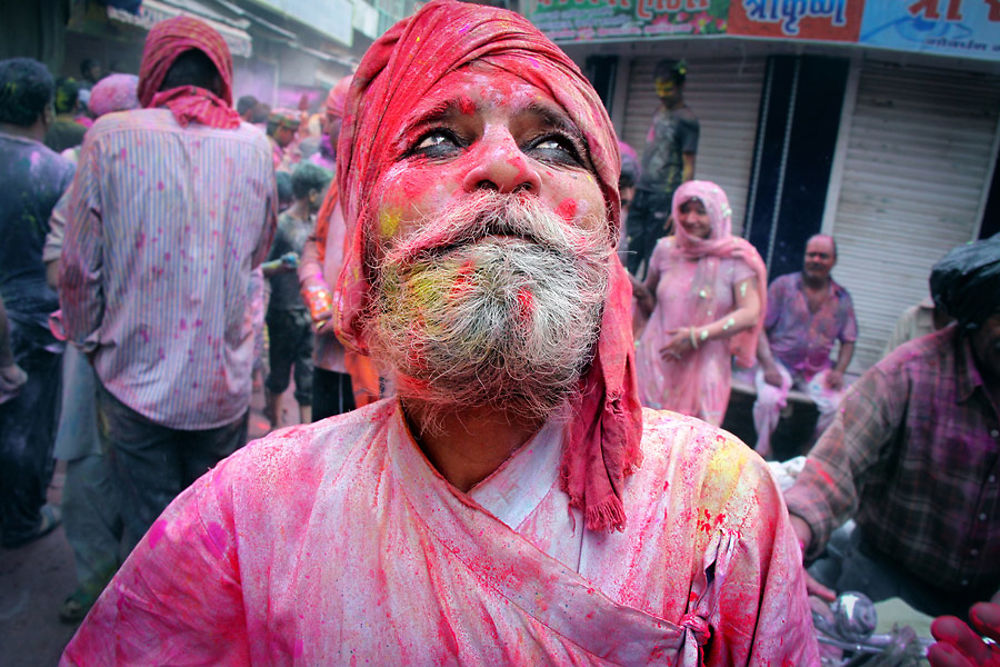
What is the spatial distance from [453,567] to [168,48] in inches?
→ 118

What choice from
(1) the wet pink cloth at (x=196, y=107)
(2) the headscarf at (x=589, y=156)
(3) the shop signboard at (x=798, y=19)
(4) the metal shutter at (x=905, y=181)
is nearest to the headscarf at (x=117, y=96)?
(1) the wet pink cloth at (x=196, y=107)

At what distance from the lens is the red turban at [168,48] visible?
10.2 feet

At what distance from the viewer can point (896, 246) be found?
8328mm

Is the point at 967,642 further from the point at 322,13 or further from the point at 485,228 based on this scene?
the point at 322,13

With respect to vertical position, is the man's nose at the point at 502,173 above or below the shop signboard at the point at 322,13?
below

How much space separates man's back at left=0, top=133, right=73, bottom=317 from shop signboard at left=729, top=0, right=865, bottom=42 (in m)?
7.03

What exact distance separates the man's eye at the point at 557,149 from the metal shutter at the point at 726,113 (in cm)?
840

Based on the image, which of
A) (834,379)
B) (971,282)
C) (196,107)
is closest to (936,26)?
(834,379)

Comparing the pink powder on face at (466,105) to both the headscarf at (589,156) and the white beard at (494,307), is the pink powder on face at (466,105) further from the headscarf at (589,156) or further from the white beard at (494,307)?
the white beard at (494,307)

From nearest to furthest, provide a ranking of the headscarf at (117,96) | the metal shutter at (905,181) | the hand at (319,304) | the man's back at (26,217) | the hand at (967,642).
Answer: the hand at (967,642), the hand at (319,304), the man's back at (26,217), the headscarf at (117,96), the metal shutter at (905,181)

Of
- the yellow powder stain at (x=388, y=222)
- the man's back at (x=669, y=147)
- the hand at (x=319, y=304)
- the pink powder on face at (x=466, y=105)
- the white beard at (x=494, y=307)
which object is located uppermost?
the man's back at (x=669, y=147)

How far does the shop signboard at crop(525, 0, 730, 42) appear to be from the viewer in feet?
26.0

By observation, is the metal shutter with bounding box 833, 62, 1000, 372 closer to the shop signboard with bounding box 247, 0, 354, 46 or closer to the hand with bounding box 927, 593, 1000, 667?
the hand with bounding box 927, 593, 1000, 667

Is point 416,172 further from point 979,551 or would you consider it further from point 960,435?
point 979,551
